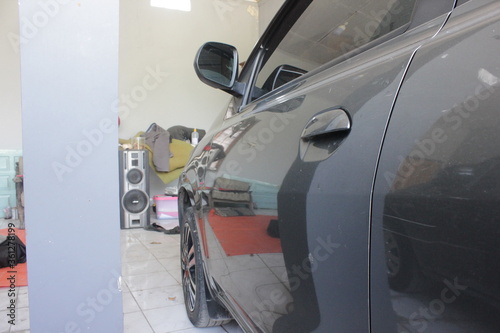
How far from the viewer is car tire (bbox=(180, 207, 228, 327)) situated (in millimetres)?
1598

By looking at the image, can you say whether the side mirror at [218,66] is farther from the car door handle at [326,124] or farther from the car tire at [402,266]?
the car tire at [402,266]

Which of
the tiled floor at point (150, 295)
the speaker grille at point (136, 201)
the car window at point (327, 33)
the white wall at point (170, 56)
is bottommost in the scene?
the tiled floor at point (150, 295)

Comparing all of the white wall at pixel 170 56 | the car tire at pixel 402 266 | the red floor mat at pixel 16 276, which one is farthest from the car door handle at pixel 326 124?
the white wall at pixel 170 56

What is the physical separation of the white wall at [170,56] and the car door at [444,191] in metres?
5.34

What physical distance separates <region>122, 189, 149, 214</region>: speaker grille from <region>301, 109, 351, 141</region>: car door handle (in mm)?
3908

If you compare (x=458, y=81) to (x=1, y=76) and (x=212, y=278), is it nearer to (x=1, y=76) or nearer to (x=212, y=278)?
(x=212, y=278)

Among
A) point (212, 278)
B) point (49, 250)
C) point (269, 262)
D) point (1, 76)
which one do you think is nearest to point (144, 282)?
point (212, 278)

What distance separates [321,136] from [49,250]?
0.99m

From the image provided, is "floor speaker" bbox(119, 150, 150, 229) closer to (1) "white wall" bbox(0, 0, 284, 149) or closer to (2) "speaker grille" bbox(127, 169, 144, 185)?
(2) "speaker grille" bbox(127, 169, 144, 185)

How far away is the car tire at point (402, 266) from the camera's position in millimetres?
457

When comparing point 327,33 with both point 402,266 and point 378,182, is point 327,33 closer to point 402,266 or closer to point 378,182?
point 378,182

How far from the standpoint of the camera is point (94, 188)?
1157mm

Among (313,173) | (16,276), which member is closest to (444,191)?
(313,173)

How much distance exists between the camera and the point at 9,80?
472cm
